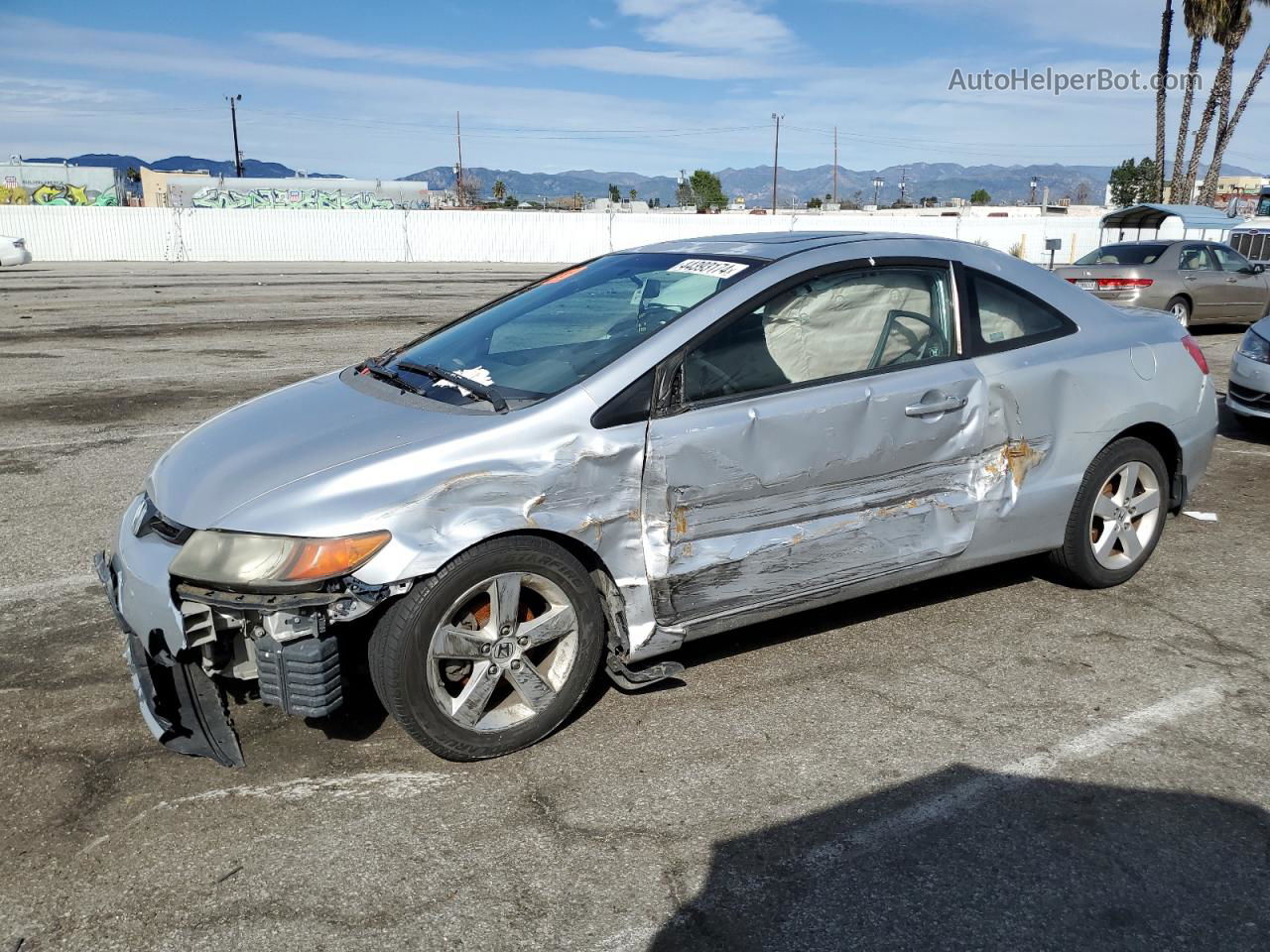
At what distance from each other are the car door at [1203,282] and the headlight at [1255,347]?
7693 millimetres

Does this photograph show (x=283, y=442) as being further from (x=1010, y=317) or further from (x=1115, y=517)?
(x=1115, y=517)

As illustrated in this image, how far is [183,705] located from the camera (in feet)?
10.9

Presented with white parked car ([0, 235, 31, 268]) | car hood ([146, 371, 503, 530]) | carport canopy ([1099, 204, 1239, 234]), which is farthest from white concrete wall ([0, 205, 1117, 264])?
car hood ([146, 371, 503, 530])

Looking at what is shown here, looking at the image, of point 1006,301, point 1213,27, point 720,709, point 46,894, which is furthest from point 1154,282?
point 1213,27

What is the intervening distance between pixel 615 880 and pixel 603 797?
0.42 meters

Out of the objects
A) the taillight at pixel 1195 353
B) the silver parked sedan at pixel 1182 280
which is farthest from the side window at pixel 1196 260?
the taillight at pixel 1195 353

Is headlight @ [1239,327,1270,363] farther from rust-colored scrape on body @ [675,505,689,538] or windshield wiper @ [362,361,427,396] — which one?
windshield wiper @ [362,361,427,396]

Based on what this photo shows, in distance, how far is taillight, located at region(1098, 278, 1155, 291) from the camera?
15289 mm

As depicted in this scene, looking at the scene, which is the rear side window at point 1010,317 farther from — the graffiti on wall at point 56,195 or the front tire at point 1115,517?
the graffiti on wall at point 56,195

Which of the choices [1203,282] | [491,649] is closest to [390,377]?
[491,649]

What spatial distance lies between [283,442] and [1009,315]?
295 cm

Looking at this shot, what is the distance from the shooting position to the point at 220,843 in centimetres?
300

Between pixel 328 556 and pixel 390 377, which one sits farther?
pixel 390 377

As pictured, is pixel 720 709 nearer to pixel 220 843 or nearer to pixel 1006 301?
pixel 220 843
